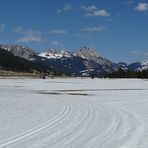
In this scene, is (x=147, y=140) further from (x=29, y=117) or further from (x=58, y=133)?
(x=29, y=117)

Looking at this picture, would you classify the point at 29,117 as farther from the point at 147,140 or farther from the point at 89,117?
the point at 147,140

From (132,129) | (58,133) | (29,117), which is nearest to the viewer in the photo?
(58,133)

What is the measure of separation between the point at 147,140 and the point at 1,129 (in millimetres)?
4889

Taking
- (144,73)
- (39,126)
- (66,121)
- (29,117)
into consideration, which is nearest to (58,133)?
(39,126)

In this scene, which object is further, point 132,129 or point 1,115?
point 1,115

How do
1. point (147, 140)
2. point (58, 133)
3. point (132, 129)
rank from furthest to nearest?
point (132, 129) < point (58, 133) < point (147, 140)

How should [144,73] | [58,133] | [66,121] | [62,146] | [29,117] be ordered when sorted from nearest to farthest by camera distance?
[62,146] < [58,133] < [66,121] < [29,117] < [144,73]

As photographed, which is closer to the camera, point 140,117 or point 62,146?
point 62,146

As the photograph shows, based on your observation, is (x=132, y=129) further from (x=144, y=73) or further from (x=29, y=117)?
(x=144, y=73)

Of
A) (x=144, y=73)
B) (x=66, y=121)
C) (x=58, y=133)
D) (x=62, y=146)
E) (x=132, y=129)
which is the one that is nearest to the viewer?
(x=62, y=146)

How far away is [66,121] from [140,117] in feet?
11.8

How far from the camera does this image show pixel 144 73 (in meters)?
186

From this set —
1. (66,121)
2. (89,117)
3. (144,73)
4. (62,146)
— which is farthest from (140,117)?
(144,73)

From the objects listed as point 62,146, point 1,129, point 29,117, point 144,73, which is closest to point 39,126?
point 1,129
